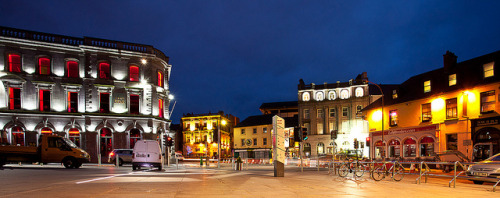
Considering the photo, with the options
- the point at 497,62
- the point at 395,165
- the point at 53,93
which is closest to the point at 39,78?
the point at 53,93

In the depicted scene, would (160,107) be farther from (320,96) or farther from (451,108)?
(451,108)

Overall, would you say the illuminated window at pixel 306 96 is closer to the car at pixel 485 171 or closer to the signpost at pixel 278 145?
the signpost at pixel 278 145

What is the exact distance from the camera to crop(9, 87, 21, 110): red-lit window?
35.3 metres

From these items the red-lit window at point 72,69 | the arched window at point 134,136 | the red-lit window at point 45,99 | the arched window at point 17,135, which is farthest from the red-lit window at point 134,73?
the arched window at point 17,135

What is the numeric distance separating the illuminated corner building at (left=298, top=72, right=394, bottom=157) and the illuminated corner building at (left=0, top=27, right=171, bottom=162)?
89.0ft

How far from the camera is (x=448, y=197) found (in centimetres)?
1039

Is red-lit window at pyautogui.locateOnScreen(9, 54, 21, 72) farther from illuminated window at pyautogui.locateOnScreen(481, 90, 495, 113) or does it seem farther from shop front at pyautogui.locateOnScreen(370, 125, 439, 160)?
illuminated window at pyautogui.locateOnScreen(481, 90, 495, 113)

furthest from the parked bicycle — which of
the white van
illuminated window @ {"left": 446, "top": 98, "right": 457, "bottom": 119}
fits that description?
illuminated window @ {"left": 446, "top": 98, "right": 457, "bottom": 119}

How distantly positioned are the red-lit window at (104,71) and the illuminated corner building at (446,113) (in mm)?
29697

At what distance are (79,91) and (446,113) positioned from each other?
35956mm

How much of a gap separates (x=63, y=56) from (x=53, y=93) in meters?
4.01

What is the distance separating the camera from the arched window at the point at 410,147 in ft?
116

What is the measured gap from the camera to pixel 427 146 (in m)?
33.8

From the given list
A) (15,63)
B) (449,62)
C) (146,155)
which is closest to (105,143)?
(15,63)
